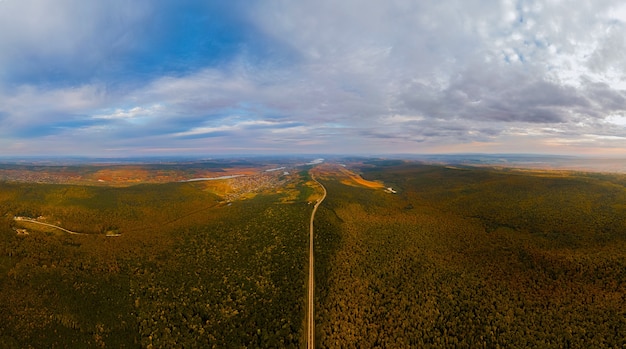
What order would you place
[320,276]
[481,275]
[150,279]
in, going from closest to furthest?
[150,279]
[481,275]
[320,276]

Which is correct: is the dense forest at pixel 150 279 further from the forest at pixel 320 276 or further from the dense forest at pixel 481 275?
the dense forest at pixel 481 275

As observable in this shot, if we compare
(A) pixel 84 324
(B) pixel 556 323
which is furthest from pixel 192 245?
(B) pixel 556 323

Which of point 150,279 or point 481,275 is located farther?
point 481,275

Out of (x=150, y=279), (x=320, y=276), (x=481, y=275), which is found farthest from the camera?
(x=320, y=276)

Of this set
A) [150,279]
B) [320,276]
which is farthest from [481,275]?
[150,279]

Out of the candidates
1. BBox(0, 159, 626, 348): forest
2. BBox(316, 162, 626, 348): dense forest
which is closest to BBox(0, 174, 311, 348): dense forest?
BBox(0, 159, 626, 348): forest

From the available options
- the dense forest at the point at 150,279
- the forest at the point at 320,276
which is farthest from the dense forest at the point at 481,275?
the dense forest at the point at 150,279

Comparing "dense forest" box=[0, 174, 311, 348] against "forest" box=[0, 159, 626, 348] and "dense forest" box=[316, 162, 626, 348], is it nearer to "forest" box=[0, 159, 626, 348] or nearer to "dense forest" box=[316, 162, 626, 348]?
"forest" box=[0, 159, 626, 348]

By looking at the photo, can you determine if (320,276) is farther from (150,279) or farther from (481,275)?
(150,279)
